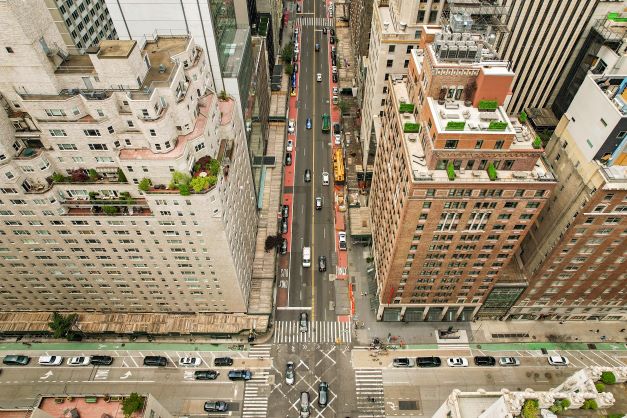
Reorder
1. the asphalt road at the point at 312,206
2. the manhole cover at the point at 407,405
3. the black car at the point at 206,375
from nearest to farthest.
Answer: the manhole cover at the point at 407,405, the black car at the point at 206,375, the asphalt road at the point at 312,206

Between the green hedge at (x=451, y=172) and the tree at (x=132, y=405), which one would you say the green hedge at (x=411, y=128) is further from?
the tree at (x=132, y=405)

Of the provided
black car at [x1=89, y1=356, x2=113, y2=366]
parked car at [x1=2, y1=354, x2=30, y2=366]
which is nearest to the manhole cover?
black car at [x1=89, y1=356, x2=113, y2=366]

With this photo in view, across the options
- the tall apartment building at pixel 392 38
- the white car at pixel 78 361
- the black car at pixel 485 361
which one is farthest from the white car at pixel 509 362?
the white car at pixel 78 361

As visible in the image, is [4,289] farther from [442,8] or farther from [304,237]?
[442,8]

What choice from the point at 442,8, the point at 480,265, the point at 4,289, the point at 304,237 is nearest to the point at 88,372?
the point at 4,289

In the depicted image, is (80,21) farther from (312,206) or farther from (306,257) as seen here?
(306,257)

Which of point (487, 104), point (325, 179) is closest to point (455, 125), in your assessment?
point (487, 104)
